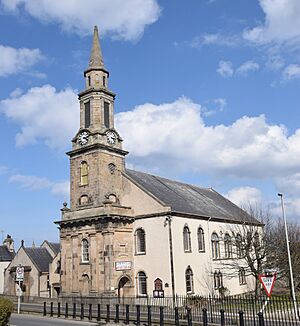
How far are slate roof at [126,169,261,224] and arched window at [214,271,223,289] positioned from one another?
5.78 m

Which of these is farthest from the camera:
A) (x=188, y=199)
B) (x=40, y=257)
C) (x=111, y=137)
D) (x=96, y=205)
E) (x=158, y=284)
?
(x=40, y=257)

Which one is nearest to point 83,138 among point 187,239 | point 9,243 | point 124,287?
point 187,239

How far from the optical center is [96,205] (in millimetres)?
38875

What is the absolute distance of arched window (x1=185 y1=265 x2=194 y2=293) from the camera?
37.4 m

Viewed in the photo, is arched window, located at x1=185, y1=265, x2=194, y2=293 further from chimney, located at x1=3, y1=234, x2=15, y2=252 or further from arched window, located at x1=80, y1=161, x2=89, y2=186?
chimney, located at x1=3, y1=234, x2=15, y2=252

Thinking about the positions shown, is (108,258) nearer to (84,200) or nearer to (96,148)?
(84,200)

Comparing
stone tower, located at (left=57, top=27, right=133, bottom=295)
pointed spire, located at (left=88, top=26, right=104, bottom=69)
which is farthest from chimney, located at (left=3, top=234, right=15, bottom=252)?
pointed spire, located at (left=88, top=26, right=104, bottom=69)

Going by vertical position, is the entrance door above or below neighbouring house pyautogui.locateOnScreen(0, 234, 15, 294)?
below

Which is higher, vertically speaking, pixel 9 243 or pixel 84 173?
pixel 84 173

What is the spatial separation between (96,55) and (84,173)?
12515 mm

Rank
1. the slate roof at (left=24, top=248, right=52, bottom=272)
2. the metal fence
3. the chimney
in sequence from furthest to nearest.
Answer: the chimney → the slate roof at (left=24, top=248, right=52, bottom=272) → the metal fence

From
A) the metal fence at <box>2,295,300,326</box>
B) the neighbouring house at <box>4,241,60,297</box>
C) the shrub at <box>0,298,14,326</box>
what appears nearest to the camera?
the shrub at <box>0,298,14,326</box>

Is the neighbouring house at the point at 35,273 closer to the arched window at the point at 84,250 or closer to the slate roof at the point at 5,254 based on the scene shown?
the slate roof at the point at 5,254

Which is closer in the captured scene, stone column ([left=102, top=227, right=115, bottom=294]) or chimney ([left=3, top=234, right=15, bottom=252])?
stone column ([left=102, top=227, right=115, bottom=294])
